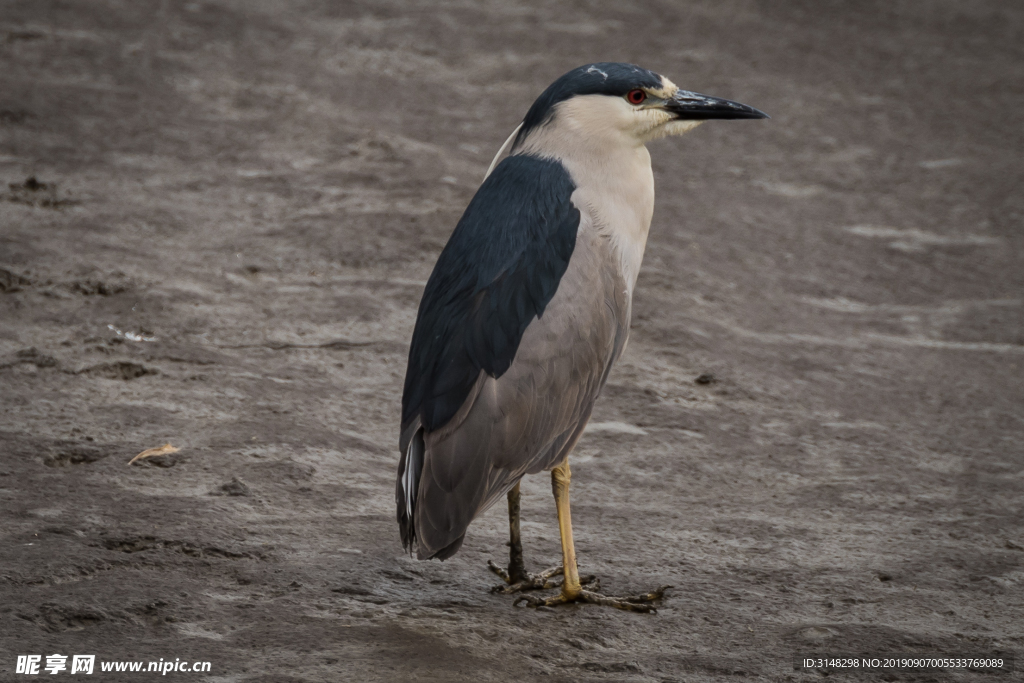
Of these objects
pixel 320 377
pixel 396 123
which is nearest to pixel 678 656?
pixel 320 377

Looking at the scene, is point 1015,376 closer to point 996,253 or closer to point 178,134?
point 996,253

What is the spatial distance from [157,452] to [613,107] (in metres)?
2.02

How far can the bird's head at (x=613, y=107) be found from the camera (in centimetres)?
349

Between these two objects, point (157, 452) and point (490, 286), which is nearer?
point (490, 286)

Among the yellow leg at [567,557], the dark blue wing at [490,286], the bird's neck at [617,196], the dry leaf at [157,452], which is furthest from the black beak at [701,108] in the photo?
the dry leaf at [157,452]

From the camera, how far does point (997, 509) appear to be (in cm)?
405

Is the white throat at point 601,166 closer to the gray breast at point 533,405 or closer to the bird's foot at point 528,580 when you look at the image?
the gray breast at point 533,405

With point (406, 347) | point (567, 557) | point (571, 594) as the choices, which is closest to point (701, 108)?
point (567, 557)

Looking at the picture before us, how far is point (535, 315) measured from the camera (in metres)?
3.32

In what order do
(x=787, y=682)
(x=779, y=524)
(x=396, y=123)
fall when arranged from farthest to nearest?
(x=396, y=123) < (x=779, y=524) < (x=787, y=682)

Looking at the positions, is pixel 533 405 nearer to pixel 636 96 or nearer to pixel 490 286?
pixel 490 286

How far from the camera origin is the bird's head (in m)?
3.49

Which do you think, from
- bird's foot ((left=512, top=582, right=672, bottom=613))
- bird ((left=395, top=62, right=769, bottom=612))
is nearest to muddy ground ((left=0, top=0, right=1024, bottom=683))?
bird's foot ((left=512, top=582, right=672, bottom=613))

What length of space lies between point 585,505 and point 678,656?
92 centimetres
